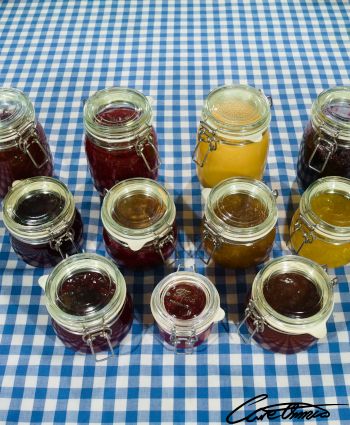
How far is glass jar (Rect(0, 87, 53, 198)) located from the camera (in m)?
0.88

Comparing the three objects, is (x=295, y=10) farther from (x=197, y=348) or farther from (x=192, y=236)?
(x=197, y=348)

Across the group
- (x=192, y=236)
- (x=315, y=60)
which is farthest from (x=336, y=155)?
(x=315, y=60)

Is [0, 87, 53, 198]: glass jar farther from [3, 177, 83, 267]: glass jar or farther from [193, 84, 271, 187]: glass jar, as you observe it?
[193, 84, 271, 187]: glass jar

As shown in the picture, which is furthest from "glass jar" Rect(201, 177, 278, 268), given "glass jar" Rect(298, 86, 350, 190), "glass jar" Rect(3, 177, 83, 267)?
"glass jar" Rect(3, 177, 83, 267)

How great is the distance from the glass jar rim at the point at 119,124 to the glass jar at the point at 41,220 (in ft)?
0.40

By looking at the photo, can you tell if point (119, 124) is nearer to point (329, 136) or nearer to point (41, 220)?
point (41, 220)

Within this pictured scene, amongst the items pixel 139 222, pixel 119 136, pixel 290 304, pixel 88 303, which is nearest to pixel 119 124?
pixel 119 136

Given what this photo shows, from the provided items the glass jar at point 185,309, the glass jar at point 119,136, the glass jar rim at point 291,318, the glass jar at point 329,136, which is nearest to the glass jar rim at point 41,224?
the glass jar at point 119,136

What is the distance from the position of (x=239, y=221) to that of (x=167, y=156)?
0.36 meters

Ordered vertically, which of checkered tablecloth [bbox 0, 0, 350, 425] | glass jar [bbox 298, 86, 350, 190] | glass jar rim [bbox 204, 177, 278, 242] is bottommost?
checkered tablecloth [bbox 0, 0, 350, 425]

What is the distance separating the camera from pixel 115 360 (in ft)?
2.67

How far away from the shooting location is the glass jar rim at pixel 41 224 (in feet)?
2.63

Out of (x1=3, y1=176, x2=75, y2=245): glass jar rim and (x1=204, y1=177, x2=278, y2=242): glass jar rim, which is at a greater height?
(x1=204, y1=177, x2=278, y2=242): glass jar rim

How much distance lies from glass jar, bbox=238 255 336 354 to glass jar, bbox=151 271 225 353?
69 mm
